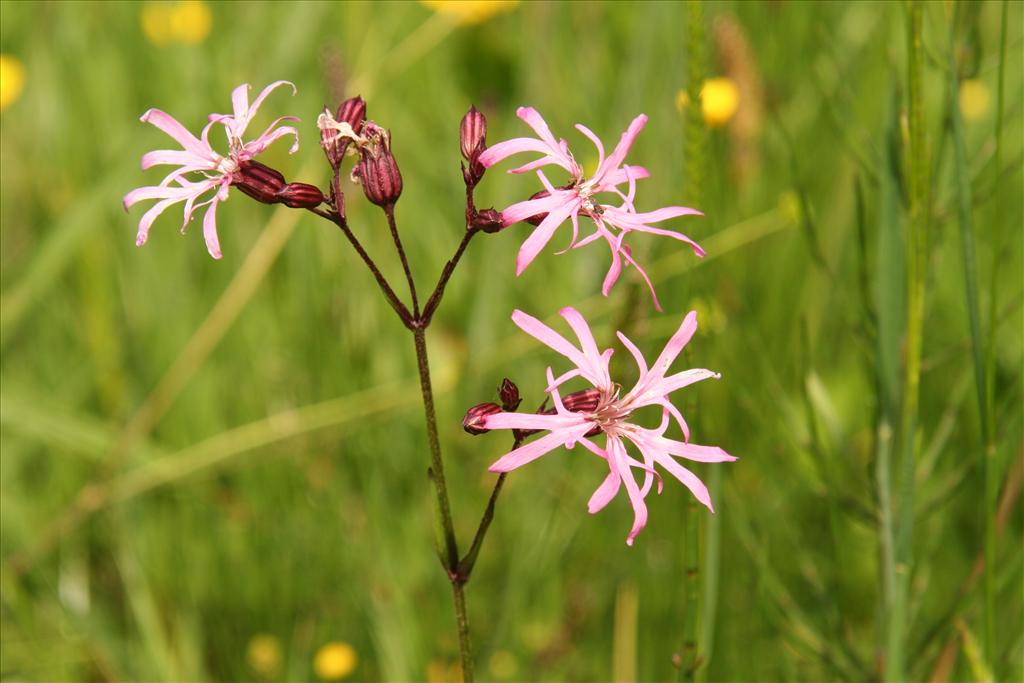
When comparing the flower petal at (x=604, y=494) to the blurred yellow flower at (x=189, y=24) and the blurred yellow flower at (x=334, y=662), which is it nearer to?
Result: the blurred yellow flower at (x=334, y=662)

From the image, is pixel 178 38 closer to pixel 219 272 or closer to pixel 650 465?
pixel 219 272

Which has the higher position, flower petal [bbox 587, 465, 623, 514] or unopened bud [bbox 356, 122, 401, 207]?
unopened bud [bbox 356, 122, 401, 207]

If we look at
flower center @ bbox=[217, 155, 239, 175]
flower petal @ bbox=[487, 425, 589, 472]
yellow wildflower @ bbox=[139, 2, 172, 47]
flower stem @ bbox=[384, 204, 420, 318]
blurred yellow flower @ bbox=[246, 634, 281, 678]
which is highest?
yellow wildflower @ bbox=[139, 2, 172, 47]

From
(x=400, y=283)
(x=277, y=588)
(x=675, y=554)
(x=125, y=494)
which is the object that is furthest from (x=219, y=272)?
(x=675, y=554)

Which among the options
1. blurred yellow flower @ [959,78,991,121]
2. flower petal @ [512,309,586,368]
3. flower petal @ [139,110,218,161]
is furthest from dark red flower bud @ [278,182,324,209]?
blurred yellow flower @ [959,78,991,121]

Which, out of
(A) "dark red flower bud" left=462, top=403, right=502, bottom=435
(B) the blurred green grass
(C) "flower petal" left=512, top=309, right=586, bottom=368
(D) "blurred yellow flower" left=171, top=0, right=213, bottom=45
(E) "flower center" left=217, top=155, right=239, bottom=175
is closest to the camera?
(C) "flower petal" left=512, top=309, right=586, bottom=368

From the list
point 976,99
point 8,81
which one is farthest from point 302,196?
point 976,99

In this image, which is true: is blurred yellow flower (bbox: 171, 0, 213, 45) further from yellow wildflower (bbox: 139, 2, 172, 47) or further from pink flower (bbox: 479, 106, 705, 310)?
pink flower (bbox: 479, 106, 705, 310)
